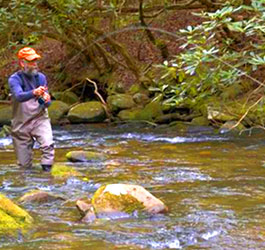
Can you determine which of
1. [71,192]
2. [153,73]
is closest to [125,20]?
[153,73]

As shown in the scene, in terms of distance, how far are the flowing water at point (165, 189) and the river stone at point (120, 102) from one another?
8.18ft

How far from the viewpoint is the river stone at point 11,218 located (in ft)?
15.7

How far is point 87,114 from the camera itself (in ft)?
46.8

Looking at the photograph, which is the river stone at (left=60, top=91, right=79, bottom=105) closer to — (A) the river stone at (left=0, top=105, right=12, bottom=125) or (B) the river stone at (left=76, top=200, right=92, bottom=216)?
(A) the river stone at (left=0, top=105, right=12, bottom=125)

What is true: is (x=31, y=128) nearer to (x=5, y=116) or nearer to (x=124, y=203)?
(x=124, y=203)

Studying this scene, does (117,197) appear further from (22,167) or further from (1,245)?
(22,167)

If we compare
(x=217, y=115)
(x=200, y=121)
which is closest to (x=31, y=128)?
(x=217, y=115)

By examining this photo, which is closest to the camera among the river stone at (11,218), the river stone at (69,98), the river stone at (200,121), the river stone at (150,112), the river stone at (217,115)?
the river stone at (11,218)

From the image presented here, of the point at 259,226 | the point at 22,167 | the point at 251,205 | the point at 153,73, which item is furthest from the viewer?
the point at 153,73

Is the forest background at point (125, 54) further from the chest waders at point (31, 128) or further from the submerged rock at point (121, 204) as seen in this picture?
the chest waders at point (31, 128)

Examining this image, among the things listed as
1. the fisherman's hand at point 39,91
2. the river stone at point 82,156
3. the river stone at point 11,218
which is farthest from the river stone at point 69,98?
the river stone at point 11,218

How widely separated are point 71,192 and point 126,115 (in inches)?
297

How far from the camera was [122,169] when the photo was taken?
26.2 feet

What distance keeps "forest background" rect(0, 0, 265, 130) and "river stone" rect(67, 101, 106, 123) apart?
19 centimetres
